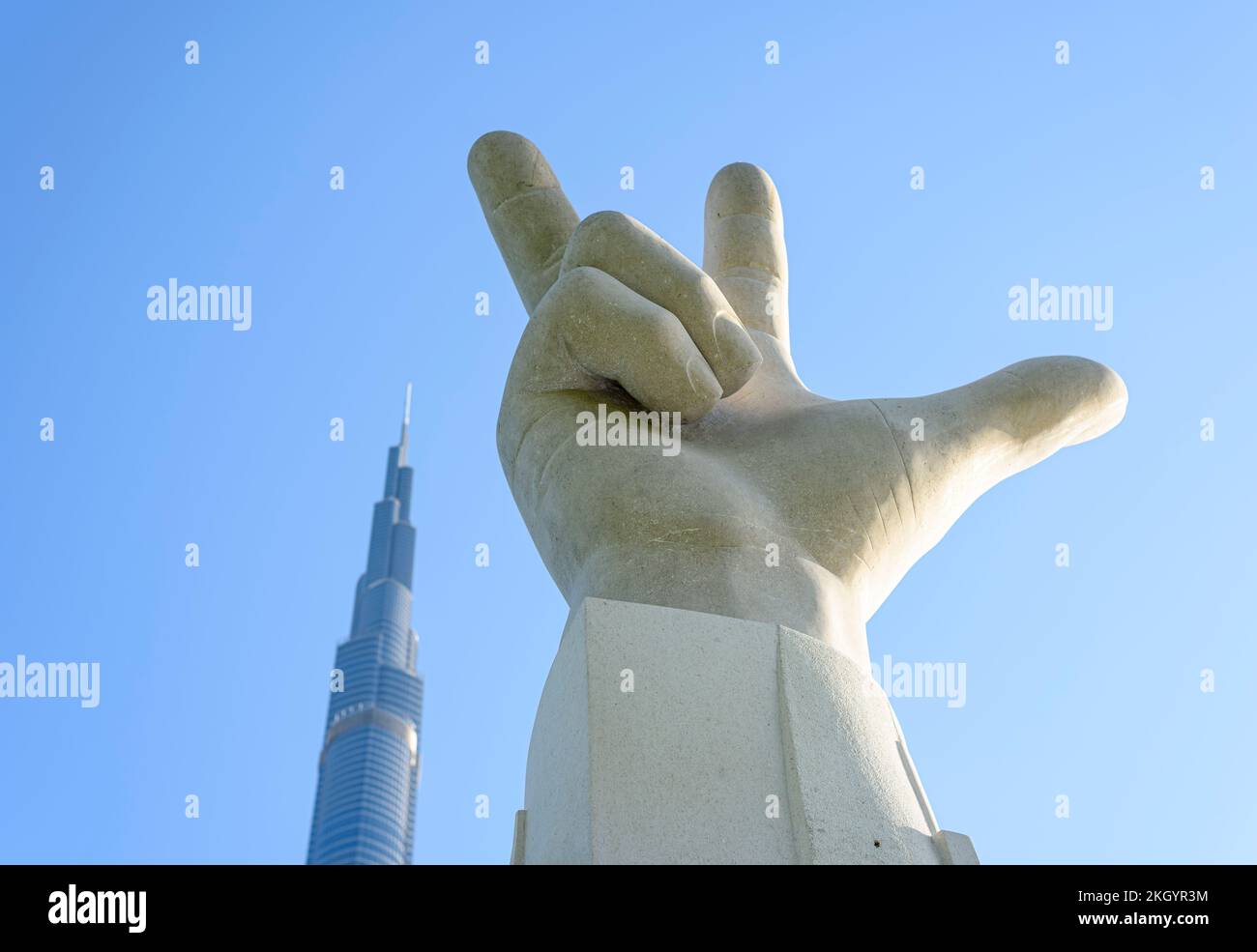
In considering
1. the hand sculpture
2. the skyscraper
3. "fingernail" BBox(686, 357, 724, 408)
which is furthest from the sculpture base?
the skyscraper

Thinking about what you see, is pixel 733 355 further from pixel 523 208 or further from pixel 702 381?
pixel 523 208

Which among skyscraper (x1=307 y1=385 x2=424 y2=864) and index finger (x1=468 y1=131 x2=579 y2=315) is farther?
skyscraper (x1=307 y1=385 x2=424 y2=864)

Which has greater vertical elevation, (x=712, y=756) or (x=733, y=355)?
(x=733, y=355)

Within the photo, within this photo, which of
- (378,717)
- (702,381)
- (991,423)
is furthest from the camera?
(378,717)

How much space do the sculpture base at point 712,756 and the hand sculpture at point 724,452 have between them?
41cm

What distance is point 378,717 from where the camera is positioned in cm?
14550

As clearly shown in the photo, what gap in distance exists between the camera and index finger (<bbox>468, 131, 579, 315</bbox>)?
7230 millimetres

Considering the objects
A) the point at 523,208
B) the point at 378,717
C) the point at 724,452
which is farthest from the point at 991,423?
the point at 378,717

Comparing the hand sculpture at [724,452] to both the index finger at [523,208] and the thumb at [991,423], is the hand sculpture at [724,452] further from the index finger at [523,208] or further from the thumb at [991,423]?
the index finger at [523,208]

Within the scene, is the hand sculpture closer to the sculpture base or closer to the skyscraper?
the sculpture base

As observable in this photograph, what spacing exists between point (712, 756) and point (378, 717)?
145 metres

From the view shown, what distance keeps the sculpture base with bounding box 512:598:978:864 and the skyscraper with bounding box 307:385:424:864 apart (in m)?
123
